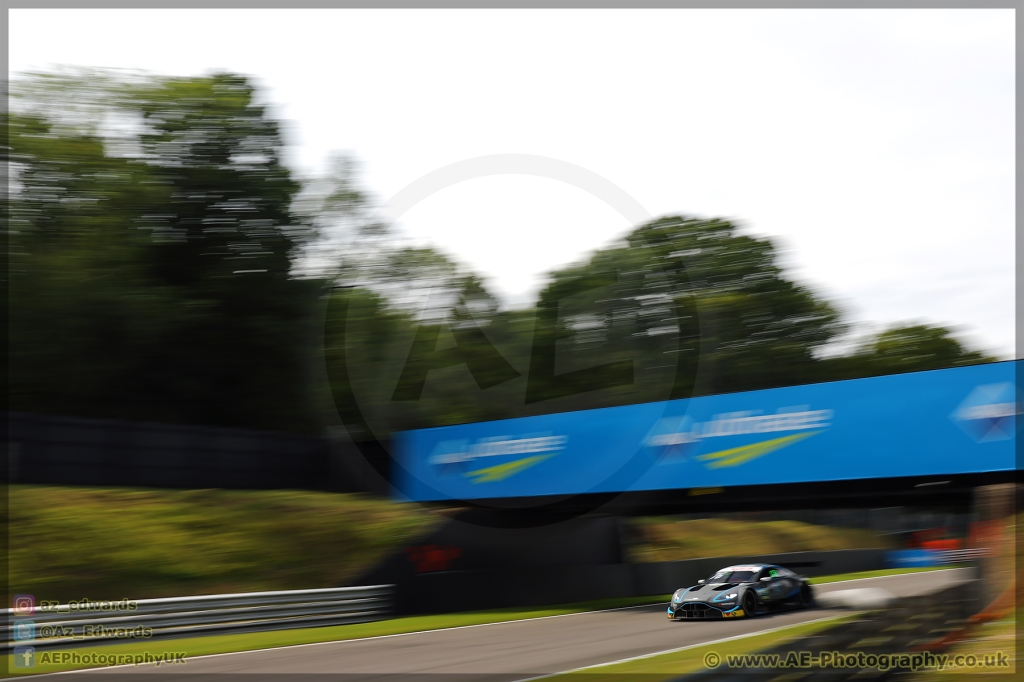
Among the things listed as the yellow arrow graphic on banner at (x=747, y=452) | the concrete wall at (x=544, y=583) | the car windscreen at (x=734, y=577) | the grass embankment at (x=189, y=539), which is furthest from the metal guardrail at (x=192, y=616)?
the yellow arrow graphic on banner at (x=747, y=452)

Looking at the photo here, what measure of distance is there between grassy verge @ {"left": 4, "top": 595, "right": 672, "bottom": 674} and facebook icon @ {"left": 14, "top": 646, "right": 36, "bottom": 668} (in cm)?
6

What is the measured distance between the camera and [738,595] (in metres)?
15.5

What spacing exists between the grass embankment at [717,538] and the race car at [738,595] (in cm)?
851

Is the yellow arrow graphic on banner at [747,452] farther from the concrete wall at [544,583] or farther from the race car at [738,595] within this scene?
the concrete wall at [544,583]

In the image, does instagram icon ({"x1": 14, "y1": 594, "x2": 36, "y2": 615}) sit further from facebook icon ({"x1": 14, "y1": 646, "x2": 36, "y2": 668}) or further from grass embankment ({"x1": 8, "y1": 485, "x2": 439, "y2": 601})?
grass embankment ({"x1": 8, "y1": 485, "x2": 439, "y2": 601})

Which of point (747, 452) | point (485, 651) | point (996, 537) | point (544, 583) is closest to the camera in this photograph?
point (485, 651)

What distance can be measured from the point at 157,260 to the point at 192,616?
52.6ft

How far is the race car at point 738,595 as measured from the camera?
15478 mm

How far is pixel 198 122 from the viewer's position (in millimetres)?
28500

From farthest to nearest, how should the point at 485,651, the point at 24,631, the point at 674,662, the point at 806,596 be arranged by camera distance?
the point at 806,596 < the point at 485,651 < the point at 24,631 < the point at 674,662

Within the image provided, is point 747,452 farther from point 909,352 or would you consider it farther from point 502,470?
point 909,352

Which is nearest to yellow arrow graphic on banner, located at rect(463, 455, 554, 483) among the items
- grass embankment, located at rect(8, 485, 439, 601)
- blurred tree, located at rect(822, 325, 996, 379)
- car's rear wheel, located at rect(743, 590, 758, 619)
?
grass embankment, located at rect(8, 485, 439, 601)

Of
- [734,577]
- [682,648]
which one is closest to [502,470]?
[734,577]

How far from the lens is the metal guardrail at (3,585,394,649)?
38.6 ft
